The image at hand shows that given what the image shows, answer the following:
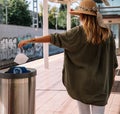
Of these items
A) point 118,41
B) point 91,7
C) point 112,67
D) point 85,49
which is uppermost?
point 91,7

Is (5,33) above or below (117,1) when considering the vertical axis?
below

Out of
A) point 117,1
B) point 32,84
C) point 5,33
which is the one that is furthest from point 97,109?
point 117,1

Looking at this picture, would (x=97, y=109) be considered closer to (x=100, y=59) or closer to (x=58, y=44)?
(x=100, y=59)

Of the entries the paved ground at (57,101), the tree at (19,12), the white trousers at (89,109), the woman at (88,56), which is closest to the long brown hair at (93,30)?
the woman at (88,56)

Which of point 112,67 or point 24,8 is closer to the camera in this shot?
point 112,67

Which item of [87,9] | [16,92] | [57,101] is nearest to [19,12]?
[57,101]

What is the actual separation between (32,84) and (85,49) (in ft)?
1.94

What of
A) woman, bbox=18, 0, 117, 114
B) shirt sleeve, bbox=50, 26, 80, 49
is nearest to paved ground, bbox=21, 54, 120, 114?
woman, bbox=18, 0, 117, 114

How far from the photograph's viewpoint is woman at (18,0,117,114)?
234 cm

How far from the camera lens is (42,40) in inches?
91.9

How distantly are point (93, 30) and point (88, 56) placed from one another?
8.1 inches

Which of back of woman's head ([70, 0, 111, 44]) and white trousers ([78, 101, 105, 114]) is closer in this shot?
back of woman's head ([70, 0, 111, 44])

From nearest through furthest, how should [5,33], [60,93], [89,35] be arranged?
[89,35]
[60,93]
[5,33]

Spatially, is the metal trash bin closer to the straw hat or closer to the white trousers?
the white trousers
